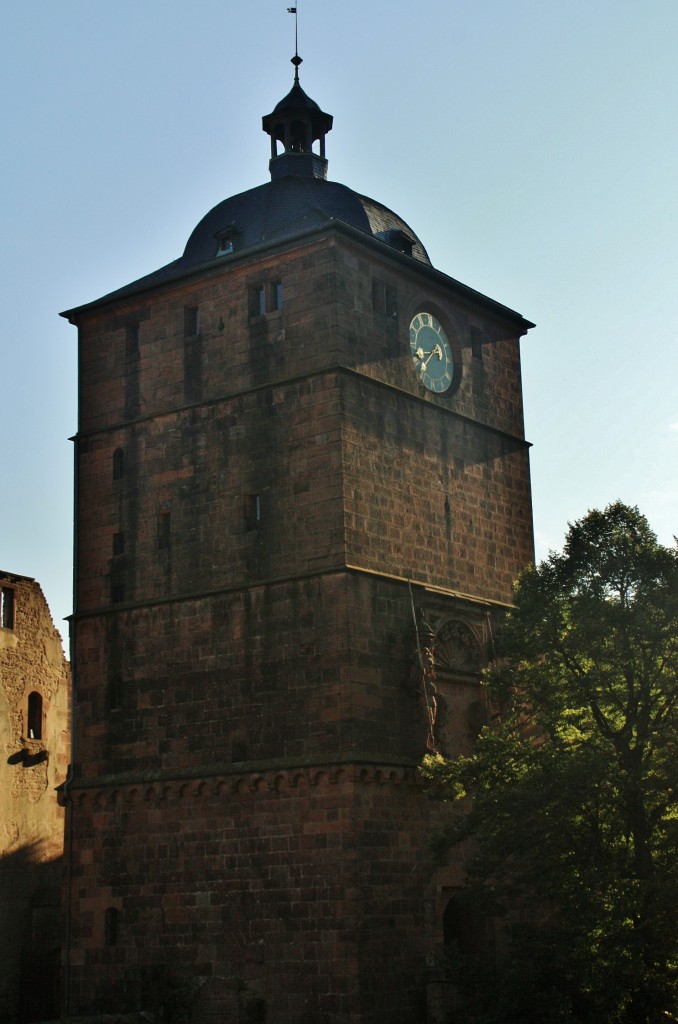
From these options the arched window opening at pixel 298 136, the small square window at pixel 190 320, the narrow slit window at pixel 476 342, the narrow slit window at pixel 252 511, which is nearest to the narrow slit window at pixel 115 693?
the narrow slit window at pixel 252 511

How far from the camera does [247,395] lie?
33.3 metres

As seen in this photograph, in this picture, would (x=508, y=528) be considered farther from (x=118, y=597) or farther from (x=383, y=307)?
(x=118, y=597)

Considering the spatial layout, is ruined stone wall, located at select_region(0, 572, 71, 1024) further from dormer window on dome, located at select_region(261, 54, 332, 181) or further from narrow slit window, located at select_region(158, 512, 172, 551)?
dormer window on dome, located at select_region(261, 54, 332, 181)

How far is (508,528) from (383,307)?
6.11 metres

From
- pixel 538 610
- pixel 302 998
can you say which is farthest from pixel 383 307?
pixel 302 998

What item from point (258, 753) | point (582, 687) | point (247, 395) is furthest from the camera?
point (247, 395)

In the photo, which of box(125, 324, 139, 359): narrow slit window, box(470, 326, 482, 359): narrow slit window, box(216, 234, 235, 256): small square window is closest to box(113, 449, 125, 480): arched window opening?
box(125, 324, 139, 359): narrow slit window

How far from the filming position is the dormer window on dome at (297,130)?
124ft

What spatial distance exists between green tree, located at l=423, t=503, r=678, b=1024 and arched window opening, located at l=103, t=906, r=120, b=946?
7412 mm

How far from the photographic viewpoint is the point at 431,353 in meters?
35.1

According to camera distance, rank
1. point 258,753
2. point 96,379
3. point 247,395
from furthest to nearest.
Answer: point 96,379 < point 247,395 < point 258,753

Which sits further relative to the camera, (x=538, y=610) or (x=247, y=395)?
(x=247, y=395)

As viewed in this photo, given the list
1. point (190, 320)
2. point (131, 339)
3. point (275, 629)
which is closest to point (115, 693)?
point (275, 629)

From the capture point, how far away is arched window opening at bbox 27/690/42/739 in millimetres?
40500
